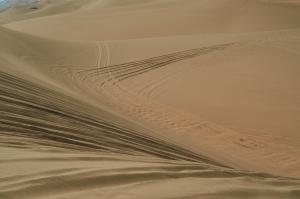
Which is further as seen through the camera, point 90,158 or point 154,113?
point 154,113

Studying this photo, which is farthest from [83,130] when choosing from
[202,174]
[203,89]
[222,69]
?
[222,69]

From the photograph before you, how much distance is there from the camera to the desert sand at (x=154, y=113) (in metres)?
2.32

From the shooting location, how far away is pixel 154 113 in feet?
22.4

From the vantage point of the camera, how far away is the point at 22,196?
198 cm

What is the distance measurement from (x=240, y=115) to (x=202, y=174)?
4.22m

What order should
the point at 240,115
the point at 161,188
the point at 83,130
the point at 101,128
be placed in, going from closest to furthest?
the point at 161,188 < the point at 83,130 < the point at 101,128 < the point at 240,115

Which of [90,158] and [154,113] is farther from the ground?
[154,113]

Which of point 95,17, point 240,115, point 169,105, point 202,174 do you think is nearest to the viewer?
point 202,174

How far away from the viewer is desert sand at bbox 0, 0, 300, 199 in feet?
7.61

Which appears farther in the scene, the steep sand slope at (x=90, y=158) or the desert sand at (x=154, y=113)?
the desert sand at (x=154, y=113)

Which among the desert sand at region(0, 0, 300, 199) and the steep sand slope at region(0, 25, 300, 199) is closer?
the steep sand slope at region(0, 25, 300, 199)

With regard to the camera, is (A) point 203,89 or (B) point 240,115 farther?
(A) point 203,89

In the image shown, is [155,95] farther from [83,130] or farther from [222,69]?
[83,130]

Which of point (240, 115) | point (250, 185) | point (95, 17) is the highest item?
point (95, 17)
